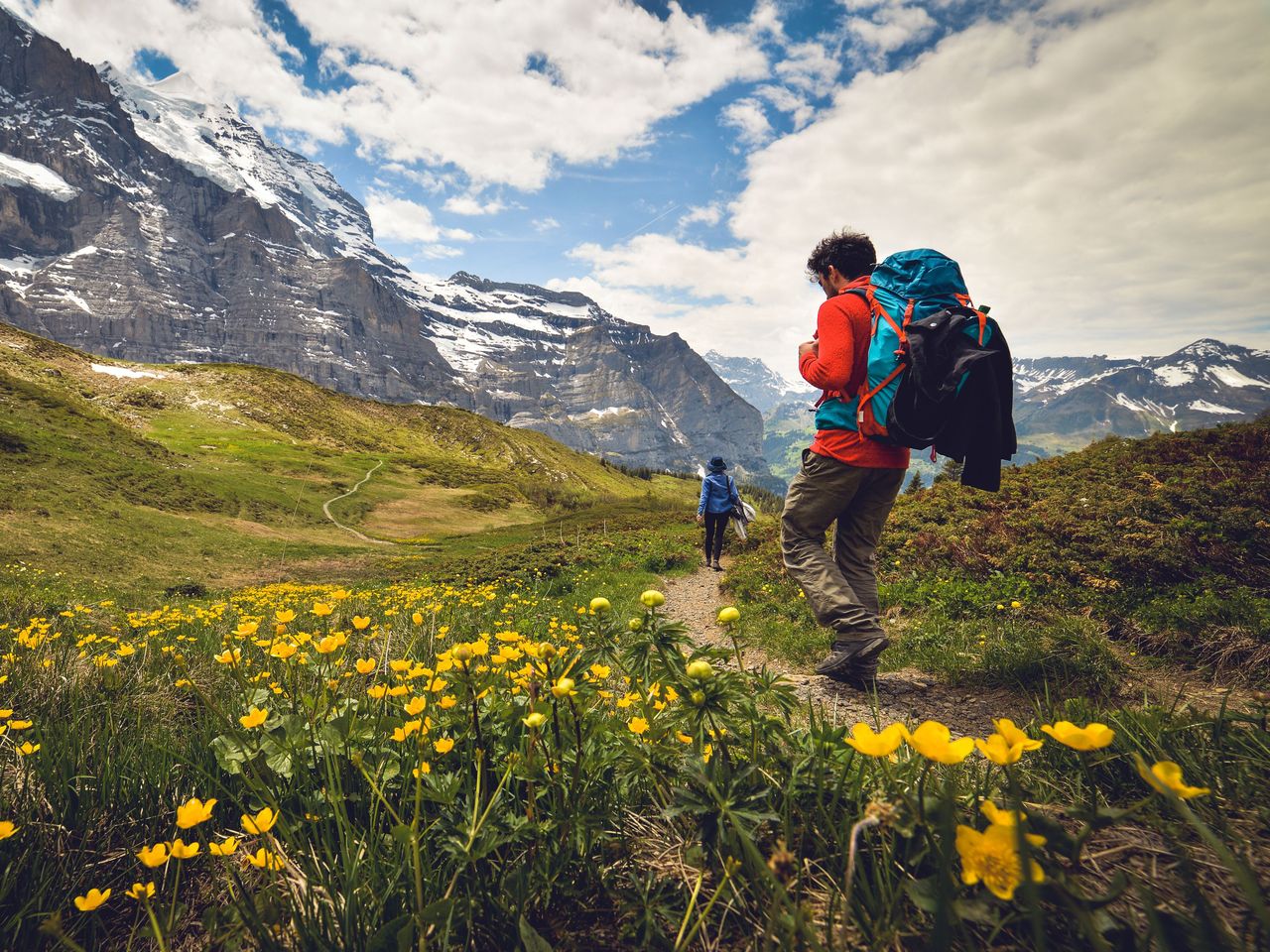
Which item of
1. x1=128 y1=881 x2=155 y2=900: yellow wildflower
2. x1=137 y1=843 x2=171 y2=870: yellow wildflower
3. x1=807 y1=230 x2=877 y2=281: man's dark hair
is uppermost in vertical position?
x1=807 y1=230 x2=877 y2=281: man's dark hair

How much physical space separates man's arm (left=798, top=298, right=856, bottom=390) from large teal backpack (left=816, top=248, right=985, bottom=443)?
0.18m

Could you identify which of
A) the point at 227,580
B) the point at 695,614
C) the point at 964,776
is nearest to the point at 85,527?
the point at 227,580

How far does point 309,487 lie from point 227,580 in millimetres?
32341

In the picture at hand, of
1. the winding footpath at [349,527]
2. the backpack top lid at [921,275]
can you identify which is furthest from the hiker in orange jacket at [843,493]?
the winding footpath at [349,527]

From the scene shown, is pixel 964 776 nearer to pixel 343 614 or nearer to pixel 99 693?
pixel 99 693

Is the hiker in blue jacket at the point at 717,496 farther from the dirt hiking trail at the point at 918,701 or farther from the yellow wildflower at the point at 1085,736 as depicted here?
the yellow wildflower at the point at 1085,736

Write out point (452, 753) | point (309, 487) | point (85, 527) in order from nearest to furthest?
point (452, 753), point (85, 527), point (309, 487)

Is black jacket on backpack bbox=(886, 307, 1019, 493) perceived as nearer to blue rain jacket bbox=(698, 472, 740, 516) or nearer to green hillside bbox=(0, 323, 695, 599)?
blue rain jacket bbox=(698, 472, 740, 516)

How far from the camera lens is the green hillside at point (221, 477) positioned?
22.0 metres

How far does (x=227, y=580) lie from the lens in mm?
20531

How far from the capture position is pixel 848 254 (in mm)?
5168

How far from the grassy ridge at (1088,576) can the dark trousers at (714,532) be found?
4.76m

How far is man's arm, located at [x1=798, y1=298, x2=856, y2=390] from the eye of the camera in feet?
14.5

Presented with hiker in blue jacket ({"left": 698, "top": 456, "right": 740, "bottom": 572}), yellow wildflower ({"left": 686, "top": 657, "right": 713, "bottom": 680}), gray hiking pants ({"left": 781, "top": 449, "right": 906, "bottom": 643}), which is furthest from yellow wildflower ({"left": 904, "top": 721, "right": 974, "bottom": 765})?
hiker in blue jacket ({"left": 698, "top": 456, "right": 740, "bottom": 572})
